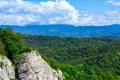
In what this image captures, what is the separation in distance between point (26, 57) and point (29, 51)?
2599mm

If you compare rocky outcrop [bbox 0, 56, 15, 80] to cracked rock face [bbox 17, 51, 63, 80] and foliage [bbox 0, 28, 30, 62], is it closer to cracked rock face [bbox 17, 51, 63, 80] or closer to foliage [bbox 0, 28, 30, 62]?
cracked rock face [bbox 17, 51, 63, 80]

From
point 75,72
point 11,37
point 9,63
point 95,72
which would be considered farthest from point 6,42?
point 95,72

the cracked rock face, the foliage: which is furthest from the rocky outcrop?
the foliage

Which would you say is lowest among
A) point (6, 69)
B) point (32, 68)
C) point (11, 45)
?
point (32, 68)

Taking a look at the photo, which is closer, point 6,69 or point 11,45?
point 6,69

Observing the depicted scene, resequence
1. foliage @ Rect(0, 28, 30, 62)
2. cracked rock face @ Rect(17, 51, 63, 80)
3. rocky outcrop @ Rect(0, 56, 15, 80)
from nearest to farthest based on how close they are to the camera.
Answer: rocky outcrop @ Rect(0, 56, 15, 80), cracked rock face @ Rect(17, 51, 63, 80), foliage @ Rect(0, 28, 30, 62)

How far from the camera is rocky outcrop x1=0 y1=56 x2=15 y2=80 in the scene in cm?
6103

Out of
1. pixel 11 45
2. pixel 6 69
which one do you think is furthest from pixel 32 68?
pixel 11 45

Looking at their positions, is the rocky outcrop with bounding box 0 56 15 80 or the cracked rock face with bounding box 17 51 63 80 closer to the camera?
the rocky outcrop with bounding box 0 56 15 80

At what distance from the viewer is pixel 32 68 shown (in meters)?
66.7

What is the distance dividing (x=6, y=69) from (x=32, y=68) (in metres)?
6.19

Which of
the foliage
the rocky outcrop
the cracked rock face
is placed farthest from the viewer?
the foliage

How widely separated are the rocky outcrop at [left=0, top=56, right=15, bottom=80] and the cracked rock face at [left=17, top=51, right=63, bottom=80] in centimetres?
197

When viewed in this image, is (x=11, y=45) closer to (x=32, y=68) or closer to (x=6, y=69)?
(x=32, y=68)
